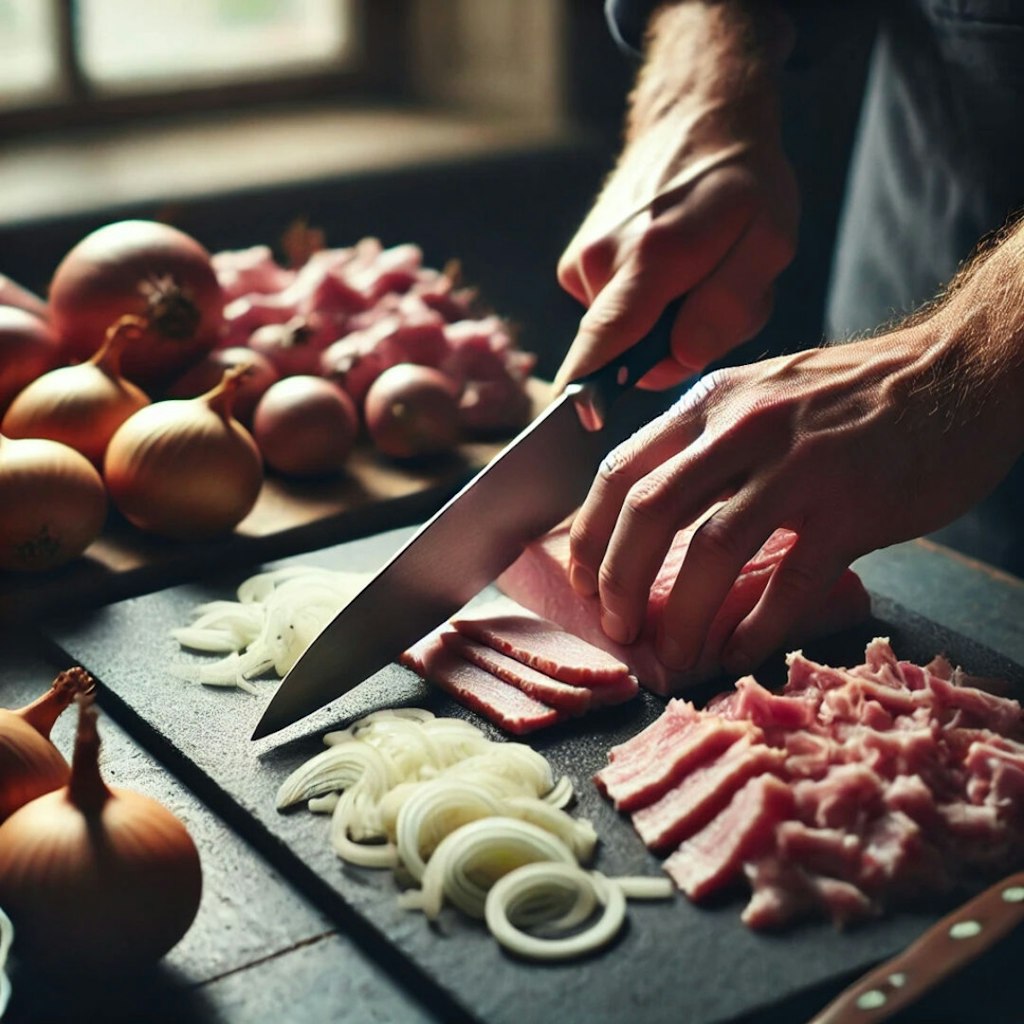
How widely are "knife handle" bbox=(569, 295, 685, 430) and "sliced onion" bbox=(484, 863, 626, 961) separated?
817mm

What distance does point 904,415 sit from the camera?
180 centimetres

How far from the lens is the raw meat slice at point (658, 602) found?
6.21 feet

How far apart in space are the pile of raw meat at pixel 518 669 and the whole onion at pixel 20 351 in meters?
0.90

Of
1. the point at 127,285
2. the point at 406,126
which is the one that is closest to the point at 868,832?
the point at 127,285

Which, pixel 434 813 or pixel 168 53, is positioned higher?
pixel 168 53

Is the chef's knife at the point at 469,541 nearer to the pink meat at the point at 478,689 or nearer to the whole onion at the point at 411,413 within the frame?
the pink meat at the point at 478,689

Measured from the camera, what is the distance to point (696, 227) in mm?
2291

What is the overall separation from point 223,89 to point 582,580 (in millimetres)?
3789

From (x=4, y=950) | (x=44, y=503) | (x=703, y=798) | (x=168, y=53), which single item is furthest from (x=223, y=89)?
(x=4, y=950)

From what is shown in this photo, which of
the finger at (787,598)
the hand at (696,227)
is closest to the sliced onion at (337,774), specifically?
the finger at (787,598)

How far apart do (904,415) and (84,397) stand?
1299mm

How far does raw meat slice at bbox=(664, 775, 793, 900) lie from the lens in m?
1.46

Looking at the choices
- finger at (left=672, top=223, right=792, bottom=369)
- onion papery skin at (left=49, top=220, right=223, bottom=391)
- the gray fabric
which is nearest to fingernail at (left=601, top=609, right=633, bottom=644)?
finger at (left=672, top=223, right=792, bottom=369)

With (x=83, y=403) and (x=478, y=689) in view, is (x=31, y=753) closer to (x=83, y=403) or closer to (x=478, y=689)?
(x=478, y=689)
